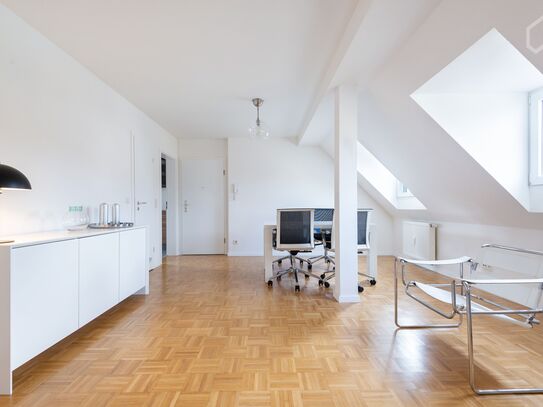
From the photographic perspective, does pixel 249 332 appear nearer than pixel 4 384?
No

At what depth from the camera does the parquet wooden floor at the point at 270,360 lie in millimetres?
1584

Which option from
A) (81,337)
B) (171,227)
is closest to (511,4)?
(81,337)

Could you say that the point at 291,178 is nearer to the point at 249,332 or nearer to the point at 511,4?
the point at 249,332

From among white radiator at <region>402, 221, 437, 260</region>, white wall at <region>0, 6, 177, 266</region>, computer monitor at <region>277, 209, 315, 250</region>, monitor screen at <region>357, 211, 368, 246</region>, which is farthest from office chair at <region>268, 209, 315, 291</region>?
white wall at <region>0, 6, 177, 266</region>

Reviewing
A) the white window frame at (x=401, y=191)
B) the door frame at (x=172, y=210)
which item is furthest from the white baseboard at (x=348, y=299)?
the door frame at (x=172, y=210)

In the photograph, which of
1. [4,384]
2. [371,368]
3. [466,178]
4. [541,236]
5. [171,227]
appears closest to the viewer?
[4,384]

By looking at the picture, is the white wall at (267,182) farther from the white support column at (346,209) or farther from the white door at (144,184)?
the white support column at (346,209)

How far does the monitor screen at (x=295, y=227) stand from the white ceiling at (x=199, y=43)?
1.63 metres

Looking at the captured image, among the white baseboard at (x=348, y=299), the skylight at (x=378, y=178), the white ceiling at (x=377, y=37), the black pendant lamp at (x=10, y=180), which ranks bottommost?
the white baseboard at (x=348, y=299)

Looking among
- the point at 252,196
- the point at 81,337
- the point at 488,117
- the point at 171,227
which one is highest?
the point at 488,117

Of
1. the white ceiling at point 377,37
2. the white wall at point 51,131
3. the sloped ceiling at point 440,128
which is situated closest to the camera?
the sloped ceiling at point 440,128

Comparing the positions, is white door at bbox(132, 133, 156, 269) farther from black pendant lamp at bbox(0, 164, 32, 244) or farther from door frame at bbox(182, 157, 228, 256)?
black pendant lamp at bbox(0, 164, 32, 244)

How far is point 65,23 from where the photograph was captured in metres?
2.42

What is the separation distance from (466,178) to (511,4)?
70.3 inches
